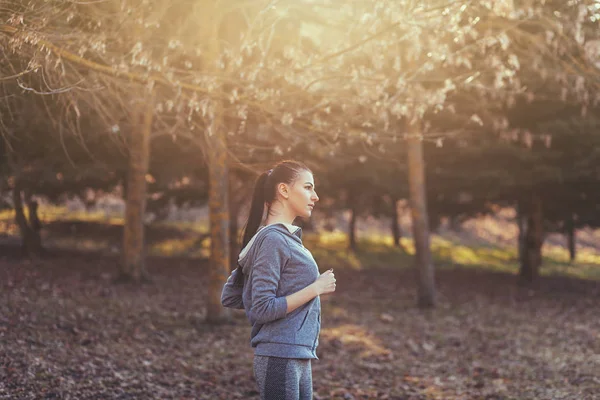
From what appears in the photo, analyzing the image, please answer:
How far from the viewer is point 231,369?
813cm

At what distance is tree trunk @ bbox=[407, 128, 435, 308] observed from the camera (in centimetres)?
1388

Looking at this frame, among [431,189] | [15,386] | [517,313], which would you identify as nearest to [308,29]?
[431,189]

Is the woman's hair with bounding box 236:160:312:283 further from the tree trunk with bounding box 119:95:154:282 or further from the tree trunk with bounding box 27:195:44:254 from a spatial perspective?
the tree trunk with bounding box 27:195:44:254

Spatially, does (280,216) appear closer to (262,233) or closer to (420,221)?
(262,233)

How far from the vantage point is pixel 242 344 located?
9523 millimetres

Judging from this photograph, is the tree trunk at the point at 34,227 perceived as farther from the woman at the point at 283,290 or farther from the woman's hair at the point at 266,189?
the woman at the point at 283,290

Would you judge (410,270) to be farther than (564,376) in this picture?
Yes

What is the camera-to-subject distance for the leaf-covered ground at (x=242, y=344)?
Answer: 23.5 ft

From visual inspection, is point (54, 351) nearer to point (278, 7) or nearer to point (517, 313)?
point (278, 7)

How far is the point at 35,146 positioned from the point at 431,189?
36.8 ft

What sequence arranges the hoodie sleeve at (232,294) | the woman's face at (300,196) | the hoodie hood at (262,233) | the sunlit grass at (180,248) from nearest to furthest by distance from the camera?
the hoodie hood at (262,233)
the woman's face at (300,196)
the hoodie sleeve at (232,294)
the sunlit grass at (180,248)

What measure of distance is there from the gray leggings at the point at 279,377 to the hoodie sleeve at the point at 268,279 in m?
0.23

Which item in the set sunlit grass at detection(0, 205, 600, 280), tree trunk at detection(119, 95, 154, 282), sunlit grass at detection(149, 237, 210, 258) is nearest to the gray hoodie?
tree trunk at detection(119, 95, 154, 282)

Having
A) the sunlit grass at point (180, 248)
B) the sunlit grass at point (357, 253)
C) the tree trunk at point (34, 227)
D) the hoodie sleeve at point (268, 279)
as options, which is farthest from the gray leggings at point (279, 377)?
the sunlit grass at point (180, 248)
